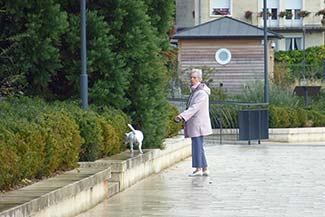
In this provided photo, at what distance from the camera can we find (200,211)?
1238cm

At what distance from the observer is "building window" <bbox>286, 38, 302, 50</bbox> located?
7362cm

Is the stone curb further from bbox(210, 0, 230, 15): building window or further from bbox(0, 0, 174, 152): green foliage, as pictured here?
bbox(210, 0, 230, 15): building window

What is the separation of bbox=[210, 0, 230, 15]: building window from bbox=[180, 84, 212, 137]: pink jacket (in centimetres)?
5522

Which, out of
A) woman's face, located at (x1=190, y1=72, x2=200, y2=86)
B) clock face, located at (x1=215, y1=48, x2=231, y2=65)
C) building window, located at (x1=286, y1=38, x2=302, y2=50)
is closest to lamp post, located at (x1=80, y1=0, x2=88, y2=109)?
woman's face, located at (x1=190, y1=72, x2=200, y2=86)

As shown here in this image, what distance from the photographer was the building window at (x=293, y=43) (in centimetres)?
7362

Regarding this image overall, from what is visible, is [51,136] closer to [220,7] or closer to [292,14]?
[220,7]

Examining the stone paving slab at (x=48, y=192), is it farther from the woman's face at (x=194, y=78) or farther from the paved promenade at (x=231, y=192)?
the woman's face at (x=194, y=78)

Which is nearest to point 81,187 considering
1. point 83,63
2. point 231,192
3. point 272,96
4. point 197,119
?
point 231,192

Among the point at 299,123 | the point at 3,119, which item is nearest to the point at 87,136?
the point at 3,119

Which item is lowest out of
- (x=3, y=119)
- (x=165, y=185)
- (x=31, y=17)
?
(x=165, y=185)

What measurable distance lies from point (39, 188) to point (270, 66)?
36969mm

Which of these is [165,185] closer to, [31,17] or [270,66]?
[31,17]

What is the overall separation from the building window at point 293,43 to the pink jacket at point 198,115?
57.1m

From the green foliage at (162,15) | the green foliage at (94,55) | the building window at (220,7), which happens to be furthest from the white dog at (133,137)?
the building window at (220,7)
